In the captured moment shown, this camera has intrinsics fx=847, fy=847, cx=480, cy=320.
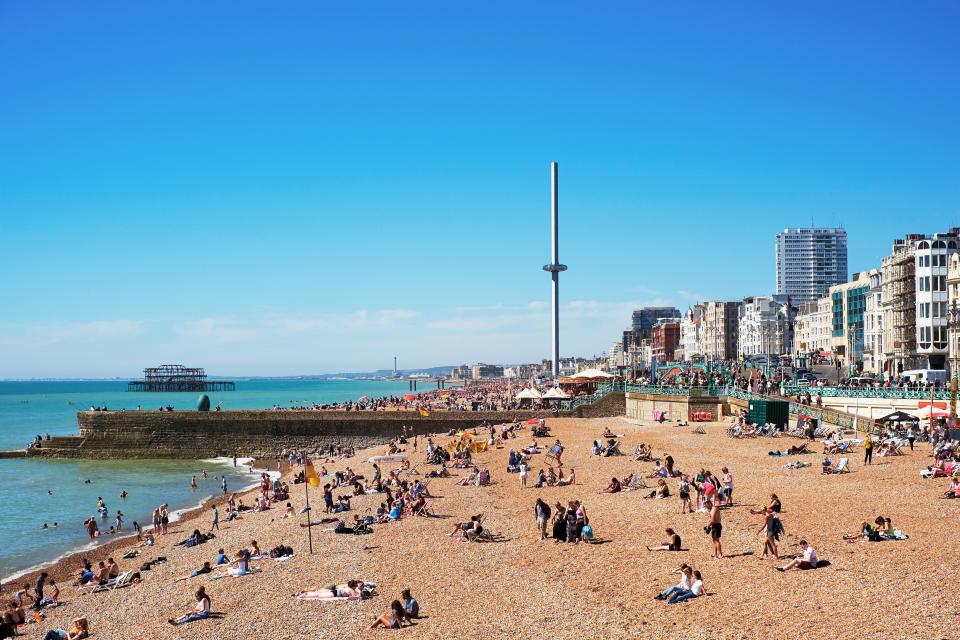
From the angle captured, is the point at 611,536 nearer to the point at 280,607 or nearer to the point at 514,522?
the point at 514,522

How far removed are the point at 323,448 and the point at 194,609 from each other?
3549 centimetres

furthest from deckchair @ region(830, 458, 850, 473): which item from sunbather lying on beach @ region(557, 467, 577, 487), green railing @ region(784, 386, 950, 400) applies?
green railing @ region(784, 386, 950, 400)

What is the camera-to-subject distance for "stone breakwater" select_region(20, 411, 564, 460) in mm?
51750

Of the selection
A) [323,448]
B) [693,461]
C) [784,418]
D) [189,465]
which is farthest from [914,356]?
[189,465]

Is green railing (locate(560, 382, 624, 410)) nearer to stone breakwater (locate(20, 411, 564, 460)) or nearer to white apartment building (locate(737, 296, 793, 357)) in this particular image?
stone breakwater (locate(20, 411, 564, 460))

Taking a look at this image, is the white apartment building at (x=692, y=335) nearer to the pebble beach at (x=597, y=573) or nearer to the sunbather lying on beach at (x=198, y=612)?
the pebble beach at (x=597, y=573)

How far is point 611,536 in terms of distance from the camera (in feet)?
59.3

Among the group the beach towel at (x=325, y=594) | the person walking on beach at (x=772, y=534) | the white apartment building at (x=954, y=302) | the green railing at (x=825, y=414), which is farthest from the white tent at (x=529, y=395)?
the person walking on beach at (x=772, y=534)

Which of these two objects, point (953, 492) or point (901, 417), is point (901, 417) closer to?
point (901, 417)

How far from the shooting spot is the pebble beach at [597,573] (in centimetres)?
1237

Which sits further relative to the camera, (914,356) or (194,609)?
(914,356)

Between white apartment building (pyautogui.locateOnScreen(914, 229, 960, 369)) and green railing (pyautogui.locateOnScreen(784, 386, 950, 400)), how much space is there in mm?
12301

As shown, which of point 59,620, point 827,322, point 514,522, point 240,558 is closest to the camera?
point 59,620

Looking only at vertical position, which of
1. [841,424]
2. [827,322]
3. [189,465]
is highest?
[827,322]
